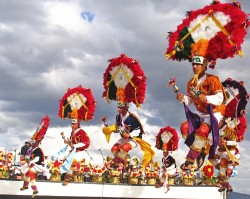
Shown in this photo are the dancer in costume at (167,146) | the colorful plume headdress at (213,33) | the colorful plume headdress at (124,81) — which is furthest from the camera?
the dancer in costume at (167,146)

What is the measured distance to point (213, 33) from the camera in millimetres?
6859

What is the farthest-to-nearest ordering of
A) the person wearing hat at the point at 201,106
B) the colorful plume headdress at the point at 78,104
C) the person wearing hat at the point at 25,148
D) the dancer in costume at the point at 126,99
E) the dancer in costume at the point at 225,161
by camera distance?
1. the colorful plume headdress at the point at 78,104
2. the person wearing hat at the point at 25,148
3. the dancer in costume at the point at 126,99
4. the dancer in costume at the point at 225,161
5. the person wearing hat at the point at 201,106

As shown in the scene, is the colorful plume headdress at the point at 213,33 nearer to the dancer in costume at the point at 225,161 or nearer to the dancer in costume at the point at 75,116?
the dancer in costume at the point at 225,161

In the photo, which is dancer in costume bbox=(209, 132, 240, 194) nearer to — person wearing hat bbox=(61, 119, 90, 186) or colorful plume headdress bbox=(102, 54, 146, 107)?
colorful plume headdress bbox=(102, 54, 146, 107)

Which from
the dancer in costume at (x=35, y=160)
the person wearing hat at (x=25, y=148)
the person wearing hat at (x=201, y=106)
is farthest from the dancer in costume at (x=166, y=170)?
the person wearing hat at (x=201, y=106)

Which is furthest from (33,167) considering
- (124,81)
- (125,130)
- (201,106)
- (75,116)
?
(201,106)

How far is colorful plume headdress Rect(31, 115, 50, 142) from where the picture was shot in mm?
11000

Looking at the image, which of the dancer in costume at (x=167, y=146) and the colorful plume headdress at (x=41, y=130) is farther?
the dancer in costume at (x=167, y=146)

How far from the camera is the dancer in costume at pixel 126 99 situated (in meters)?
10.2

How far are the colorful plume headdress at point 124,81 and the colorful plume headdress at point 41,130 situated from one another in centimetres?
173

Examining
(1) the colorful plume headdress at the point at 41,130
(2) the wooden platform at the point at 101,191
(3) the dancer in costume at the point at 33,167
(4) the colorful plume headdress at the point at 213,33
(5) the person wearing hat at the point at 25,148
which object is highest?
(4) the colorful plume headdress at the point at 213,33

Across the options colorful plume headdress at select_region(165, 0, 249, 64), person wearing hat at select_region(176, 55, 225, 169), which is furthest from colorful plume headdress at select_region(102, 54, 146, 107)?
person wearing hat at select_region(176, 55, 225, 169)

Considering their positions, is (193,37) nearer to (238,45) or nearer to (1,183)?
(238,45)

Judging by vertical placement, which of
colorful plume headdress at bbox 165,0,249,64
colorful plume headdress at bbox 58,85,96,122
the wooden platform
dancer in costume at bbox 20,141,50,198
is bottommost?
the wooden platform
